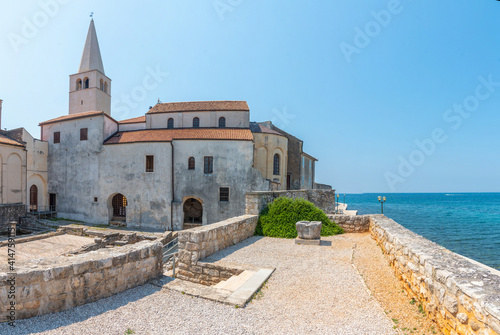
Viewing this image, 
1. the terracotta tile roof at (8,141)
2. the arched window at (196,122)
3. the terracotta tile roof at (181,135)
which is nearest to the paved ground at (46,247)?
the terracotta tile roof at (181,135)

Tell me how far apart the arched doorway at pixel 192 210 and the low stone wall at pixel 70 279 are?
19.1 m

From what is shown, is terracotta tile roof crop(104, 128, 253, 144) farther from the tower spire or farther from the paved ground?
the tower spire

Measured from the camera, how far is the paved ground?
13.4m

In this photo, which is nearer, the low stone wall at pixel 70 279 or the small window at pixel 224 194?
the low stone wall at pixel 70 279

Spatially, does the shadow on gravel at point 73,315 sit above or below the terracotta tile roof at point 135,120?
below

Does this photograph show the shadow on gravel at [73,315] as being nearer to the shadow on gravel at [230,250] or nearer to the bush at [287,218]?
the shadow on gravel at [230,250]

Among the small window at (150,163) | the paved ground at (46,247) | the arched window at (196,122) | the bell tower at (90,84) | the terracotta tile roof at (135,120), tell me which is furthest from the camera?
the bell tower at (90,84)

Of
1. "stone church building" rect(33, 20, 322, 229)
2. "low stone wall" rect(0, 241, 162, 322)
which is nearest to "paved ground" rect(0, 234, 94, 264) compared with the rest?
"stone church building" rect(33, 20, 322, 229)

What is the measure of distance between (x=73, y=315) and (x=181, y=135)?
815 inches

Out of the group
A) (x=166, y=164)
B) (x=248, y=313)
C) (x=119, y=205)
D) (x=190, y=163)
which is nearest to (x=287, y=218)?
(x=248, y=313)

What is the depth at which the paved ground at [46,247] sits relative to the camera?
43.9 ft

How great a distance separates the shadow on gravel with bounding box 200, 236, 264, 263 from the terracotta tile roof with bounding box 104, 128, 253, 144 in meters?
13.1

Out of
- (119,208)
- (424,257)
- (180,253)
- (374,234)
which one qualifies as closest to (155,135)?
(119,208)

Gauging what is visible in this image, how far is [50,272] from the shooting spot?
4.21 metres
